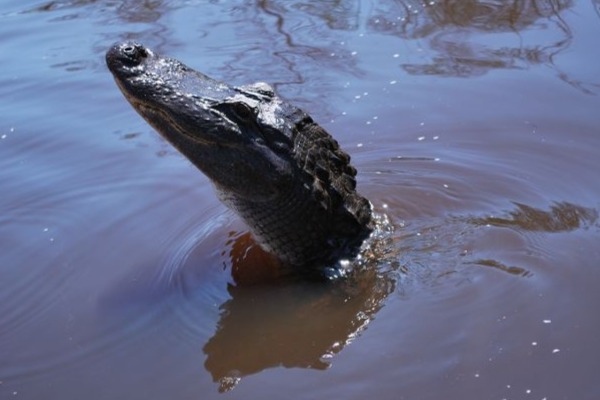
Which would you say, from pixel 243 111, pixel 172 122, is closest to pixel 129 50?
pixel 172 122

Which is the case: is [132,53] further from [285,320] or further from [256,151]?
[285,320]

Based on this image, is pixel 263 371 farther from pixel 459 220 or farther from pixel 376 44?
pixel 376 44

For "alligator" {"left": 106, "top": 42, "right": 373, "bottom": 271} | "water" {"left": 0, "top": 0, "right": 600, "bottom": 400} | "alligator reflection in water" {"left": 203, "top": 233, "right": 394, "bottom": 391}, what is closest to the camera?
"water" {"left": 0, "top": 0, "right": 600, "bottom": 400}

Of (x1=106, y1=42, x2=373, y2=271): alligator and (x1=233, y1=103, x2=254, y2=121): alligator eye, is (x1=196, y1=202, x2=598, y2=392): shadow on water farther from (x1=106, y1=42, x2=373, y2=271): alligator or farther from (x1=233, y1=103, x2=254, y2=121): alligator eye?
(x1=233, y1=103, x2=254, y2=121): alligator eye

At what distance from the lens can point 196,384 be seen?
336cm

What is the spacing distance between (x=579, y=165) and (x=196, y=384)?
2.38 m

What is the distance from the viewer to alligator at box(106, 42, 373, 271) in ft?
13.0

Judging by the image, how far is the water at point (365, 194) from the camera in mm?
3375

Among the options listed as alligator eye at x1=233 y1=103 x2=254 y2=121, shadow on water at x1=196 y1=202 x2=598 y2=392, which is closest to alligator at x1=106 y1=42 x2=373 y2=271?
alligator eye at x1=233 y1=103 x2=254 y2=121

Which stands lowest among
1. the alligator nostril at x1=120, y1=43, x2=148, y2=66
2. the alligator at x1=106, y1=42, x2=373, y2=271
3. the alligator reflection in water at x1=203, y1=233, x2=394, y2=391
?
the alligator reflection in water at x1=203, y1=233, x2=394, y2=391

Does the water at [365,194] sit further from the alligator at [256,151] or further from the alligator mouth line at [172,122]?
the alligator mouth line at [172,122]

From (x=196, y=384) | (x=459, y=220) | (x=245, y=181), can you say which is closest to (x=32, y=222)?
(x=245, y=181)

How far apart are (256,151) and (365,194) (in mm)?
918

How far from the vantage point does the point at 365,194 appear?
15.3 feet
